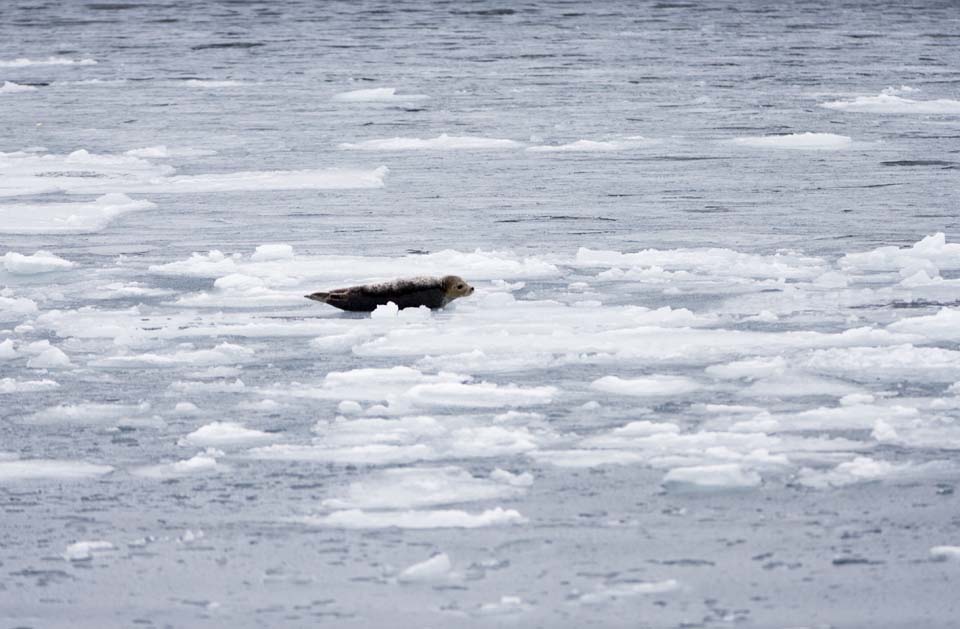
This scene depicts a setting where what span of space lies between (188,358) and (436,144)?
22.0ft

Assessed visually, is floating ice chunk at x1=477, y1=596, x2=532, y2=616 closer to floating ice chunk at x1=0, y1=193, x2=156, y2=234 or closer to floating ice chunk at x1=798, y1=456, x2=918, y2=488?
floating ice chunk at x1=798, y1=456, x2=918, y2=488

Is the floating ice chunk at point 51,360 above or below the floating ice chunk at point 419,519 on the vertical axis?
above

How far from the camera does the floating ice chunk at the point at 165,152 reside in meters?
11.9

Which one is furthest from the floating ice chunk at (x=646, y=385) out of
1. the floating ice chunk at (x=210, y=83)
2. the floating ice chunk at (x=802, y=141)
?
the floating ice chunk at (x=210, y=83)

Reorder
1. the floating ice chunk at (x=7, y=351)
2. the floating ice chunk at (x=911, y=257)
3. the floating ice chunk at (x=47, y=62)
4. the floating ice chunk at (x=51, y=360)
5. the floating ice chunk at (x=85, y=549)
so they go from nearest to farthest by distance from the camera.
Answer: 1. the floating ice chunk at (x=85, y=549)
2. the floating ice chunk at (x=51, y=360)
3. the floating ice chunk at (x=7, y=351)
4. the floating ice chunk at (x=911, y=257)
5. the floating ice chunk at (x=47, y=62)

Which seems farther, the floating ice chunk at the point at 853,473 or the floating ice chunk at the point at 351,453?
the floating ice chunk at the point at 351,453

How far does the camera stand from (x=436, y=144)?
1244 centimetres

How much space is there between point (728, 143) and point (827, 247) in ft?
14.1

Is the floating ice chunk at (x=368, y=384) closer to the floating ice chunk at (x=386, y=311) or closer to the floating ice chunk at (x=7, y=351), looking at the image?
the floating ice chunk at (x=386, y=311)

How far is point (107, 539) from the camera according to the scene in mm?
4062

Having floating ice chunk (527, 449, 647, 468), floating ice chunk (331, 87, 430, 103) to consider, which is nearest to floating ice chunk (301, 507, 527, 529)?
floating ice chunk (527, 449, 647, 468)

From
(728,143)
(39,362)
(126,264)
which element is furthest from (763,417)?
(728,143)

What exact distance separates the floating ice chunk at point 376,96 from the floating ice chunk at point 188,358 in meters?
9.87

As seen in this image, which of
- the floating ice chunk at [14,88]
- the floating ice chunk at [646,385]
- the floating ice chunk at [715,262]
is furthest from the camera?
the floating ice chunk at [14,88]
